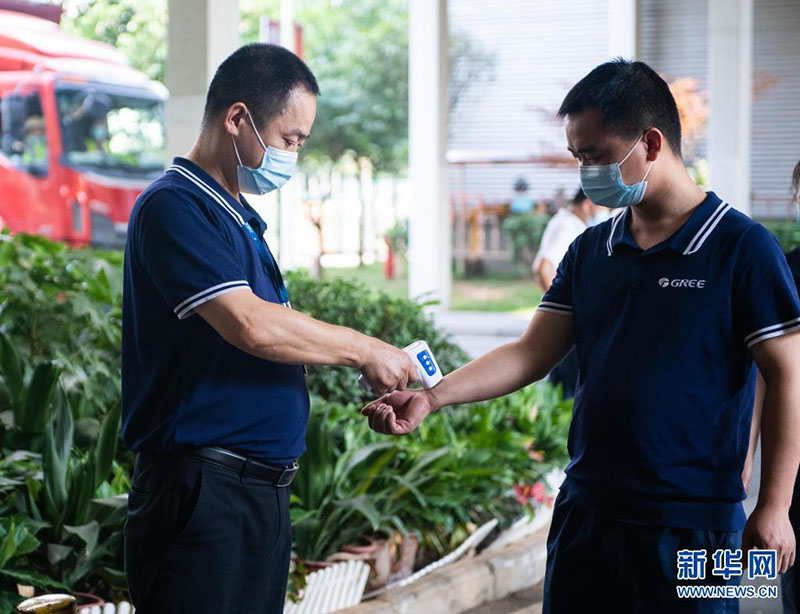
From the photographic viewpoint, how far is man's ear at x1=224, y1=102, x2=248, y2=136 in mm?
3006

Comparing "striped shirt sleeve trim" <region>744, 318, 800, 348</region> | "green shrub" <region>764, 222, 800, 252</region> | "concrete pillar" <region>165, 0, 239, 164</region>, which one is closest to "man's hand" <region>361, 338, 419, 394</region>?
"striped shirt sleeve trim" <region>744, 318, 800, 348</region>

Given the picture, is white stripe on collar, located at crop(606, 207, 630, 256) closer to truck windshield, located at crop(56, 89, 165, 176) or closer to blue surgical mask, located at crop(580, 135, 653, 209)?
blue surgical mask, located at crop(580, 135, 653, 209)

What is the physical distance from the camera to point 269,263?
308 cm

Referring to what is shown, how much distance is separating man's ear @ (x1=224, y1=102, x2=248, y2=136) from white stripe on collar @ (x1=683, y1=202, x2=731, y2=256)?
1.24 m

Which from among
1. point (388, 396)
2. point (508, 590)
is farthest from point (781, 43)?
point (388, 396)

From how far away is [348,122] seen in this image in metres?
30.1

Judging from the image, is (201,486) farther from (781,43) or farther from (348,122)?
(348,122)

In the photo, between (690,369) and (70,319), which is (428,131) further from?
(690,369)

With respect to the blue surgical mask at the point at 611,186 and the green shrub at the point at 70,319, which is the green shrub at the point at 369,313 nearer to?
the green shrub at the point at 70,319

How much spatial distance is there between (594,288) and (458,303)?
2092cm

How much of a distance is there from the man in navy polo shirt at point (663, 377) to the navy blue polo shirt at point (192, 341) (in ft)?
2.78

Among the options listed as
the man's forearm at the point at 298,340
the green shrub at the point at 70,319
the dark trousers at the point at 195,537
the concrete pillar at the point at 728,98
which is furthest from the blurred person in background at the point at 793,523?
the concrete pillar at the point at 728,98

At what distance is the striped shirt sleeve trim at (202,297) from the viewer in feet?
9.07

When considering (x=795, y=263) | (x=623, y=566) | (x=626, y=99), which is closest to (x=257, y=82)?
(x=626, y=99)
